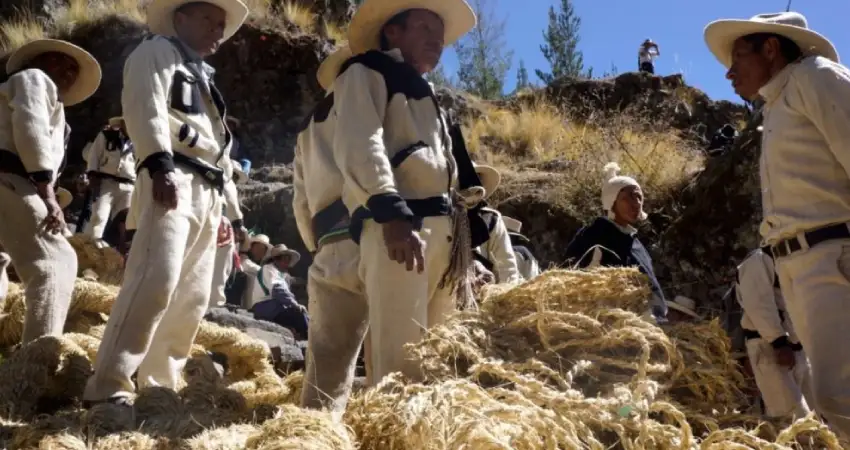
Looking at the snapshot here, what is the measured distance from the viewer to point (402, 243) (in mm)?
3207

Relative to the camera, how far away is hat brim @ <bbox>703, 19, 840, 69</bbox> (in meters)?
3.45

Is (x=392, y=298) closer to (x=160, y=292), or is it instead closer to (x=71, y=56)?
(x=160, y=292)

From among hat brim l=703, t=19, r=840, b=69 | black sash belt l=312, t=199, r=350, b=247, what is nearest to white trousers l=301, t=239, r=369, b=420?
black sash belt l=312, t=199, r=350, b=247

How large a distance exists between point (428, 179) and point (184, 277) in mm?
1379

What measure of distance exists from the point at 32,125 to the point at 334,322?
206 centimetres

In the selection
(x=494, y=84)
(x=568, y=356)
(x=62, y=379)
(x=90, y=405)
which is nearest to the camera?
(x=568, y=356)

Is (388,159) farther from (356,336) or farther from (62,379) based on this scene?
(62,379)

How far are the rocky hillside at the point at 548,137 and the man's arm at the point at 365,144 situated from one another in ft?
23.6

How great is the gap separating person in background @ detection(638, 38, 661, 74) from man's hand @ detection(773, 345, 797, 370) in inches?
608

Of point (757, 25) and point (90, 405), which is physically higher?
point (757, 25)

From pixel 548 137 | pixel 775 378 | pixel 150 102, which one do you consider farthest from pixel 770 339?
pixel 548 137

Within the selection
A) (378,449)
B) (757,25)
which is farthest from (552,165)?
(378,449)

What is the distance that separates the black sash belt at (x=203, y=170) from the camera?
3.97 meters

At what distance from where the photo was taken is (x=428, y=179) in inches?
139
